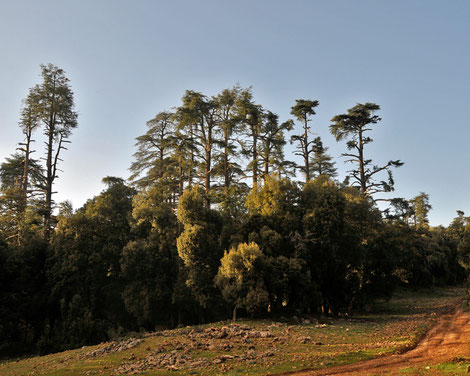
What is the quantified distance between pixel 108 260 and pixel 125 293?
3.76 meters

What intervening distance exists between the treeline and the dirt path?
31.8 feet

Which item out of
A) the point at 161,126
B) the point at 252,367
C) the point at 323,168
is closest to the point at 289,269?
the point at 252,367

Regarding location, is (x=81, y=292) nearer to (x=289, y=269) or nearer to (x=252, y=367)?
(x=289, y=269)

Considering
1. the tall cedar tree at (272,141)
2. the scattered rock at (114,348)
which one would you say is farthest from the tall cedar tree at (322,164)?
the scattered rock at (114,348)

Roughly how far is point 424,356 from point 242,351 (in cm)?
827

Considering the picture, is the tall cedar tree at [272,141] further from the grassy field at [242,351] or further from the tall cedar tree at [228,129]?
the grassy field at [242,351]

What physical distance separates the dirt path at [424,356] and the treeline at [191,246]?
31.8ft

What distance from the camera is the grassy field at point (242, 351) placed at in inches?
593

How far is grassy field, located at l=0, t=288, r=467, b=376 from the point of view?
593 inches

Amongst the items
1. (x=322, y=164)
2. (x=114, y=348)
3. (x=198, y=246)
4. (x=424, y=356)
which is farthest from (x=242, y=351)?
(x=322, y=164)

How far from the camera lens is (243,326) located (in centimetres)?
2325

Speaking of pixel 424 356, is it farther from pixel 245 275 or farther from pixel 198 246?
pixel 198 246

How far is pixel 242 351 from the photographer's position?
17.6m

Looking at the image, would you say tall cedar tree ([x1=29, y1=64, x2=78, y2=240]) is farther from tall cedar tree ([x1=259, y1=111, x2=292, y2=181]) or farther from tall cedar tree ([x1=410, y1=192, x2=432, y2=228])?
tall cedar tree ([x1=410, y1=192, x2=432, y2=228])
